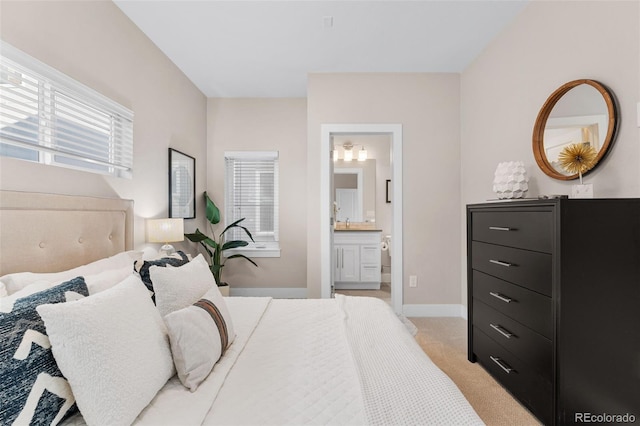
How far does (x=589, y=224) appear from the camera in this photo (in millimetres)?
1447

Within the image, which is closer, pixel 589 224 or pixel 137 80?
pixel 589 224

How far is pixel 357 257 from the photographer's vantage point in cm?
471

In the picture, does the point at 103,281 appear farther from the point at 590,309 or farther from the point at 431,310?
the point at 431,310

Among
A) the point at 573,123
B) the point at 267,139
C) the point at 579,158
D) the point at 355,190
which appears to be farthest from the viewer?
the point at 355,190

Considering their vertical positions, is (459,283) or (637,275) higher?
(637,275)

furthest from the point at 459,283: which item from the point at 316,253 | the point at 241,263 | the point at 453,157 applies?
the point at 241,263

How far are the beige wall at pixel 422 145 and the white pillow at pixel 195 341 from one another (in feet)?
8.32

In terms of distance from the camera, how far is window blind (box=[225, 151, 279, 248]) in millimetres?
4297

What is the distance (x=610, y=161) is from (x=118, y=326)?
2.43 metres

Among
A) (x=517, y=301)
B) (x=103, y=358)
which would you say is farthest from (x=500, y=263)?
(x=103, y=358)

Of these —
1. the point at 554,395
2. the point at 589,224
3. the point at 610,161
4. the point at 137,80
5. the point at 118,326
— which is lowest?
the point at 554,395

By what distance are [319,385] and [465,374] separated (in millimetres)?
1640

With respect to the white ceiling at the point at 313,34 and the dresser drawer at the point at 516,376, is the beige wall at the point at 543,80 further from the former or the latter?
the dresser drawer at the point at 516,376

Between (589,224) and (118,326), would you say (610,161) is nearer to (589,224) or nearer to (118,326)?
(589,224)
